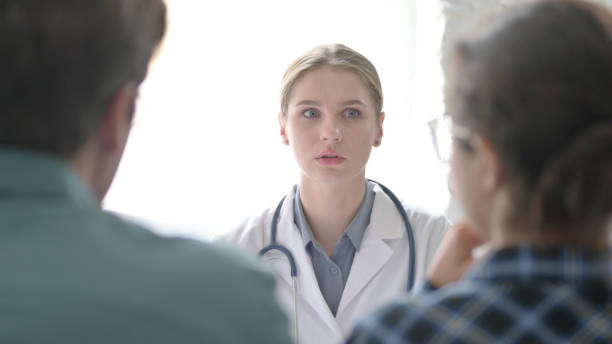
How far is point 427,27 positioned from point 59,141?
1.96 meters

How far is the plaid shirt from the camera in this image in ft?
1.76

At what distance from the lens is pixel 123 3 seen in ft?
1.84

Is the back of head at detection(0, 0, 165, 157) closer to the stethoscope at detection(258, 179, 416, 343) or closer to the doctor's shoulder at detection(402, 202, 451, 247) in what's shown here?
the stethoscope at detection(258, 179, 416, 343)

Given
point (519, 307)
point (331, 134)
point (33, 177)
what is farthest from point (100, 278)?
point (331, 134)

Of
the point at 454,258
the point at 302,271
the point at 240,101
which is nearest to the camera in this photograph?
the point at 454,258

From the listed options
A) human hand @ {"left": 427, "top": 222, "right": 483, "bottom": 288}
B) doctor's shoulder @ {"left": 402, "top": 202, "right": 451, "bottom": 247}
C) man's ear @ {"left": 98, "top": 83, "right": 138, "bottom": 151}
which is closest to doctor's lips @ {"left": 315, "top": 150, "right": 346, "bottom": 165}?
doctor's shoulder @ {"left": 402, "top": 202, "right": 451, "bottom": 247}

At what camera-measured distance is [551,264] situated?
554 millimetres

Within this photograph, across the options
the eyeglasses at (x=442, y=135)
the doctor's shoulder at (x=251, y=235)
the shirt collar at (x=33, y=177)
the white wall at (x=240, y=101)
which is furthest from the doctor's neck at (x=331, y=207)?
the shirt collar at (x=33, y=177)

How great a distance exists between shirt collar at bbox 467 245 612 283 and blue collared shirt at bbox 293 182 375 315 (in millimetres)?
911

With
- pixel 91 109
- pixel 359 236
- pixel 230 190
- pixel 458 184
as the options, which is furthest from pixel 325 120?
pixel 91 109

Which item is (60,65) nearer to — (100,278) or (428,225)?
(100,278)

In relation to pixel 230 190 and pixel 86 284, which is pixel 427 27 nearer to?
pixel 230 190

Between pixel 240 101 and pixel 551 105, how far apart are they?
71.5 inches

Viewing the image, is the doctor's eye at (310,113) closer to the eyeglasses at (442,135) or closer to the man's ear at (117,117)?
the eyeglasses at (442,135)
